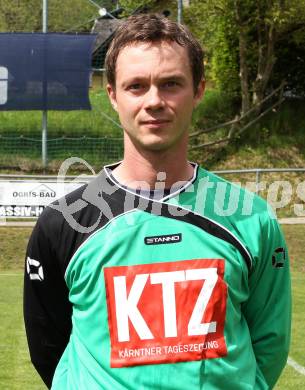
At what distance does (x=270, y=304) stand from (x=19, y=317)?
27.5ft

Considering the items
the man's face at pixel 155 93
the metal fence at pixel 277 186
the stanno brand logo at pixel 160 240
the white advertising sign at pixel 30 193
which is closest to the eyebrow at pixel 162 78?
the man's face at pixel 155 93


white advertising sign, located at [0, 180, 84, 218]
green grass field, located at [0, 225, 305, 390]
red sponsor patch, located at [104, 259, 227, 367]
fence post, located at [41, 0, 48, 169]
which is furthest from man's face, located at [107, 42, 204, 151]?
fence post, located at [41, 0, 48, 169]

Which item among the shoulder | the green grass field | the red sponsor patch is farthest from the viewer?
the green grass field

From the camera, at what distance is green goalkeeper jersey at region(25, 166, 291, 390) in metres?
2.45

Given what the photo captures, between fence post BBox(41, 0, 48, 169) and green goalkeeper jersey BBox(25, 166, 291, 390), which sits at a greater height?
green goalkeeper jersey BBox(25, 166, 291, 390)

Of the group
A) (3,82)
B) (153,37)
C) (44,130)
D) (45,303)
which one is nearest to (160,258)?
(45,303)

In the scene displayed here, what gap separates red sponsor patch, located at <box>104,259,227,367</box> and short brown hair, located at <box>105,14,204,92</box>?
1.96ft

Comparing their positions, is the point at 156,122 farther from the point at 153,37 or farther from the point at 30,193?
the point at 30,193

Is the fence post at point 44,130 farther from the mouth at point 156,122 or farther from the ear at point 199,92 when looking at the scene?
the mouth at point 156,122

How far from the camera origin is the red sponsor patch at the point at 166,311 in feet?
8.03

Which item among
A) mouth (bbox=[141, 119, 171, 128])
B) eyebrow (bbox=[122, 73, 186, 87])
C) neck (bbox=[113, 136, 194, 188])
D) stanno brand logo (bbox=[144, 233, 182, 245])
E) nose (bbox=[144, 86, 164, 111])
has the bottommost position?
stanno brand logo (bbox=[144, 233, 182, 245])

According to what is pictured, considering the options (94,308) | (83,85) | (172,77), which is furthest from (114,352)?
(83,85)

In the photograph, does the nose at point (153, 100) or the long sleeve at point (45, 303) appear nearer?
the nose at point (153, 100)

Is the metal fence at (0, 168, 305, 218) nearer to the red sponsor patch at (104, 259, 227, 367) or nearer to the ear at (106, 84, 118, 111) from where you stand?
the ear at (106, 84, 118, 111)
